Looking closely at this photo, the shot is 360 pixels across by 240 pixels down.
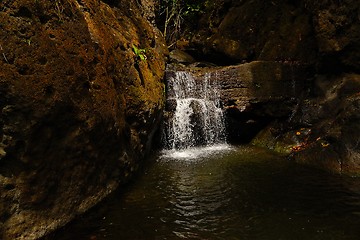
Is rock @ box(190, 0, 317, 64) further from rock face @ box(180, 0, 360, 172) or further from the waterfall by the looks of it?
the waterfall

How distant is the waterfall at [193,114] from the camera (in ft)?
34.7

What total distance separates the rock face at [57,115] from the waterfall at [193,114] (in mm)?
4107

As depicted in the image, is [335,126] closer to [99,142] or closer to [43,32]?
[99,142]

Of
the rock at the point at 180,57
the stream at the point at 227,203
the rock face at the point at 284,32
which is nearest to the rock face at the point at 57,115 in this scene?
the stream at the point at 227,203

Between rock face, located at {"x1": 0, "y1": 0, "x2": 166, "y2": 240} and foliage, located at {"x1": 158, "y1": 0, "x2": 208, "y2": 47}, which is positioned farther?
foliage, located at {"x1": 158, "y1": 0, "x2": 208, "y2": 47}

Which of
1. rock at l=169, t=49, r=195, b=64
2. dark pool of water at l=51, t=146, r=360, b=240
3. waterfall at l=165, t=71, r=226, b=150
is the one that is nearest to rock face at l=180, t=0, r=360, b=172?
waterfall at l=165, t=71, r=226, b=150

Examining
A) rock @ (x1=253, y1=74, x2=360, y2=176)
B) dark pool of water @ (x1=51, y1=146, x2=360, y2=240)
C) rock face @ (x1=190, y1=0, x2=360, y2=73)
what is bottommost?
dark pool of water @ (x1=51, y1=146, x2=360, y2=240)

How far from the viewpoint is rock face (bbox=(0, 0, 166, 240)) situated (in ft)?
12.7

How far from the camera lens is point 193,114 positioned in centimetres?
1075

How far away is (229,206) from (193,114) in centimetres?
555

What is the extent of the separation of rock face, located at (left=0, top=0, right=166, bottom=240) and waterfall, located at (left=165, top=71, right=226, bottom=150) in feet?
13.5

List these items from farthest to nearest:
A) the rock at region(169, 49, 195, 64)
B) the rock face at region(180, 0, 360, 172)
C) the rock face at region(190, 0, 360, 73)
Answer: the rock at region(169, 49, 195, 64) → the rock face at region(190, 0, 360, 73) → the rock face at region(180, 0, 360, 172)

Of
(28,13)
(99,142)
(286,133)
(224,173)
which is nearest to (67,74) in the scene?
(28,13)

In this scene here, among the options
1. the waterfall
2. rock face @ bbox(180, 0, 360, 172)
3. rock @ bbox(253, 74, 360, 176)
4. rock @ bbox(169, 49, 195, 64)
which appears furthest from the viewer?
rock @ bbox(169, 49, 195, 64)
